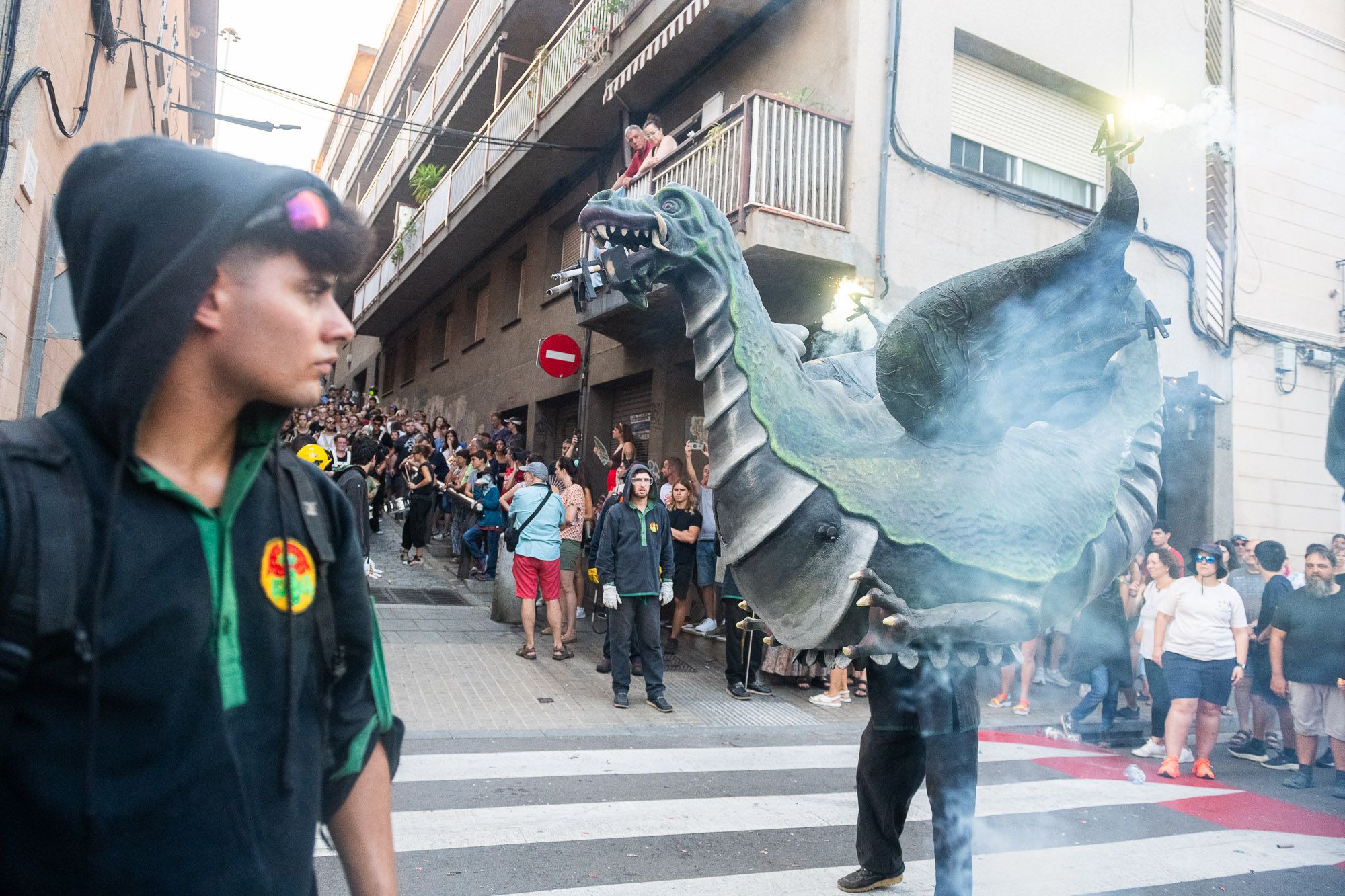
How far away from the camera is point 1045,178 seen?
10.3m

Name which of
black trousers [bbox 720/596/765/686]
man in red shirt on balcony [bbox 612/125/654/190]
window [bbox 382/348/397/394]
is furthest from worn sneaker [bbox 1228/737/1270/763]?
window [bbox 382/348/397/394]

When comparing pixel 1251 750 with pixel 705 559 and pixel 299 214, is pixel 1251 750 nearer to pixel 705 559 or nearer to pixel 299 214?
pixel 705 559

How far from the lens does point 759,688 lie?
26.0 feet

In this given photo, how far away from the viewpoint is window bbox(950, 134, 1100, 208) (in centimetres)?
971

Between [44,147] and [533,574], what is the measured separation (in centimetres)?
535

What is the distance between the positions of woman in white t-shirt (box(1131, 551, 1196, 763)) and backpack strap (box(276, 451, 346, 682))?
23.1 feet

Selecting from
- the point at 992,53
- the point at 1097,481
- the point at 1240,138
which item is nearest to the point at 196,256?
the point at 1097,481

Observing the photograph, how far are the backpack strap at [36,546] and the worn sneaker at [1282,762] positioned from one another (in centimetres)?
839

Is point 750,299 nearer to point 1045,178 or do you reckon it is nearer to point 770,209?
point 770,209

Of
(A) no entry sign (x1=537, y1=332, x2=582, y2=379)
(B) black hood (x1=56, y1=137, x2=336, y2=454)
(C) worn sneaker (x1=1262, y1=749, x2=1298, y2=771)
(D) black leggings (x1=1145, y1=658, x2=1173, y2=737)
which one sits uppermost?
(A) no entry sign (x1=537, y1=332, x2=582, y2=379)

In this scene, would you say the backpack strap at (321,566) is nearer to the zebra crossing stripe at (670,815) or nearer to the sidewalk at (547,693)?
the zebra crossing stripe at (670,815)

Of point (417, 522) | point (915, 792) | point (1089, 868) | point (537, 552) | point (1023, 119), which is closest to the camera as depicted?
point (915, 792)

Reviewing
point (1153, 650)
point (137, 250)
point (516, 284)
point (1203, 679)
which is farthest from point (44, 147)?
point (516, 284)

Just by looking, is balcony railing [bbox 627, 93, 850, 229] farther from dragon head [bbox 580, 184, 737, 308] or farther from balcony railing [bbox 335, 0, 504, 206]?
balcony railing [bbox 335, 0, 504, 206]
